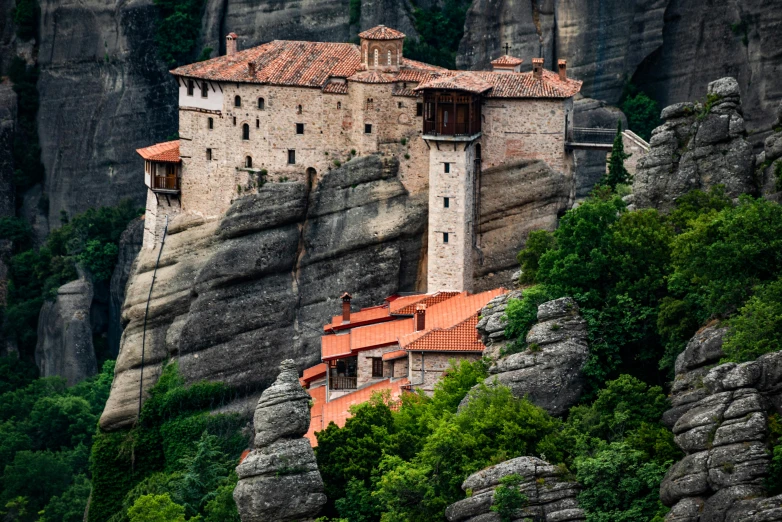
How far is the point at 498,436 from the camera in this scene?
7438 centimetres

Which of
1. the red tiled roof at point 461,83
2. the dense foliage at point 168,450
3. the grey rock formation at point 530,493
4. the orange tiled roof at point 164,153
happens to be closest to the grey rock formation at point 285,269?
the dense foliage at point 168,450

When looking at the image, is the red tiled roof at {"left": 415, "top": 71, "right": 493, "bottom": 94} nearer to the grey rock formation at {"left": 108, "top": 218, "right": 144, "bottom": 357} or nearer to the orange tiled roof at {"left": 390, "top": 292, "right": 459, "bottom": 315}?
the orange tiled roof at {"left": 390, "top": 292, "right": 459, "bottom": 315}

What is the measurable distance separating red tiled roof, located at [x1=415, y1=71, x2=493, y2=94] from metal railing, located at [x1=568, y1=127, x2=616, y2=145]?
19.1 feet

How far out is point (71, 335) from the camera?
122562 mm

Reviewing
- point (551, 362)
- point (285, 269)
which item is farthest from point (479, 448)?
point (285, 269)

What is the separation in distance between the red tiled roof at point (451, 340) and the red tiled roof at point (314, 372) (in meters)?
7.39

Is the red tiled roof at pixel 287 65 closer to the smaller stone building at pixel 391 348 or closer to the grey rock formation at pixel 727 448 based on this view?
the smaller stone building at pixel 391 348

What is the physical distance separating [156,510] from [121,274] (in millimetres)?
36495

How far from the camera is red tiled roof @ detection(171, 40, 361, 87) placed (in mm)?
95375

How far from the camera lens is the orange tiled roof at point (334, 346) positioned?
90.2m

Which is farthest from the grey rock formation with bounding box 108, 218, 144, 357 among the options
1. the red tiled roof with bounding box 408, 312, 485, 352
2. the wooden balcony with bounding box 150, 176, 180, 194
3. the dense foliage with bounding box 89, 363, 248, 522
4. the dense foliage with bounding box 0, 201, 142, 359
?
the red tiled roof with bounding box 408, 312, 485, 352

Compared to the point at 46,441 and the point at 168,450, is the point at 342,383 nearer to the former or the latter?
the point at 168,450

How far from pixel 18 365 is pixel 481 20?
31.9m

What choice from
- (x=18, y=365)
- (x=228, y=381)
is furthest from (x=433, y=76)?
(x=18, y=365)
